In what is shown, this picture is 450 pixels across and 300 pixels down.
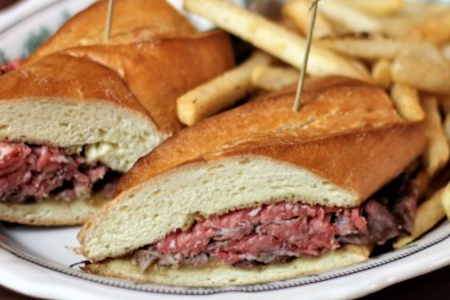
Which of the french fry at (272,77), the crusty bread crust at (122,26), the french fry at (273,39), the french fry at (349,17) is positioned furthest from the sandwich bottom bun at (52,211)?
the french fry at (349,17)

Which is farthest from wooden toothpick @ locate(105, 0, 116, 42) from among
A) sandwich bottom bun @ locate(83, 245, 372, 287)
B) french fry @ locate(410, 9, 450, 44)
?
french fry @ locate(410, 9, 450, 44)

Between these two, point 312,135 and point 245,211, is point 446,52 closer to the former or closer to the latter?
point 312,135

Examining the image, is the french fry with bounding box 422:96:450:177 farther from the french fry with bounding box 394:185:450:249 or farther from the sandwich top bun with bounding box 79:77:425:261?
the sandwich top bun with bounding box 79:77:425:261

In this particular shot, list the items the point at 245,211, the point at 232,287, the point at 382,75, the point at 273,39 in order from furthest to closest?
the point at 273,39 → the point at 382,75 → the point at 245,211 → the point at 232,287

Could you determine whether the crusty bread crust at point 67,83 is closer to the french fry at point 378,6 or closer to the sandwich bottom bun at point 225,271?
the sandwich bottom bun at point 225,271

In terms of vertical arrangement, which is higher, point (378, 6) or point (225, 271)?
point (378, 6)

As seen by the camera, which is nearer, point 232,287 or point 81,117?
point 232,287

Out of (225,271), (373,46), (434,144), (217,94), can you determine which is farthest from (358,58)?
(225,271)
